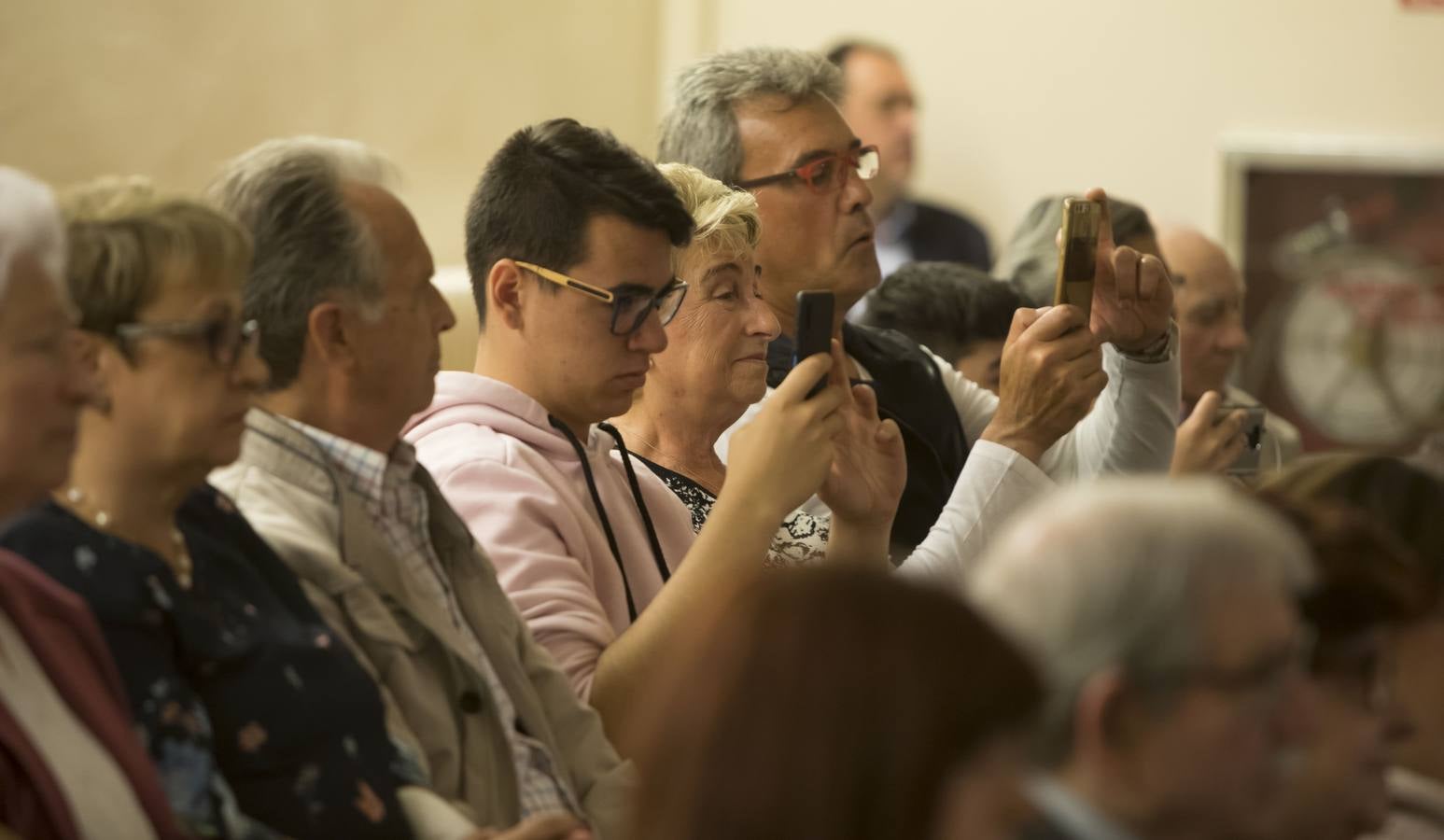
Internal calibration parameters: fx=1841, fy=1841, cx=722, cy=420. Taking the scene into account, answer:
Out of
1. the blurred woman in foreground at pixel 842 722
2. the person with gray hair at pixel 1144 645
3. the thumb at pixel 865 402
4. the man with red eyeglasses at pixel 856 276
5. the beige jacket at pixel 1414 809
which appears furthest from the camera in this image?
the man with red eyeglasses at pixel 856 276

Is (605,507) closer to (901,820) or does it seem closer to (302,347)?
(302,347)

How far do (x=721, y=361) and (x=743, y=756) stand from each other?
4.90ft

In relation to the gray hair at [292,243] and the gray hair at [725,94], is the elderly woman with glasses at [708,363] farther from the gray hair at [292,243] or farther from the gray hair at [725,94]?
the gray hair at [292,243]

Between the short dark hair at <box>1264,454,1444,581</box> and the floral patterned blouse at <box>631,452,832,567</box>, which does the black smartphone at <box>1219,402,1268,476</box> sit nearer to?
the floral patterned blouse at <box>631,452,832,567</box>

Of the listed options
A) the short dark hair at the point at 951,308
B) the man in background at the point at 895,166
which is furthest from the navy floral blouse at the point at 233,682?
the man in background at the point at 895,166

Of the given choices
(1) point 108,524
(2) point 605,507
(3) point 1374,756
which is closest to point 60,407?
(1) point 108,524

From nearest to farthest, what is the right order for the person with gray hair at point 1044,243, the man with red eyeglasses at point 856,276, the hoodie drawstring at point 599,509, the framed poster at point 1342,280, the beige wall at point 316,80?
the hoodie drawstring at point 599,509, the man with red eyeglasses at point 856,276, the person with gray hair at point 1044,243, the beige wall at point 316,80, the framed poster at point 1342,280

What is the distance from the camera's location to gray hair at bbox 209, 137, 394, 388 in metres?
1.79

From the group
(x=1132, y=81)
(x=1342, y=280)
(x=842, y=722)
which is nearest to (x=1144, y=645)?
(x=842, y=722)

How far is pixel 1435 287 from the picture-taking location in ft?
19.7

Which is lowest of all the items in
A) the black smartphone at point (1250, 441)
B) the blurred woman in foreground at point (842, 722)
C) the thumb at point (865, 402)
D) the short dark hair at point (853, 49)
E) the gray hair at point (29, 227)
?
the black smartphone at point (1250, 441)

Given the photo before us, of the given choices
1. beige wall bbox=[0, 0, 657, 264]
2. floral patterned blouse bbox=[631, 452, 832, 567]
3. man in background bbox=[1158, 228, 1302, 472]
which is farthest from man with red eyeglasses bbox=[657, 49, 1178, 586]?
beige wall bbox=[0, 0, 657, 264]

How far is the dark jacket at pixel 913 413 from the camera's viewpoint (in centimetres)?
280

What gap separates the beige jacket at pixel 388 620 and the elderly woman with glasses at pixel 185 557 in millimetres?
104
